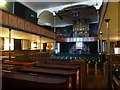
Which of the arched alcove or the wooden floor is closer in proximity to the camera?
the wooden floor

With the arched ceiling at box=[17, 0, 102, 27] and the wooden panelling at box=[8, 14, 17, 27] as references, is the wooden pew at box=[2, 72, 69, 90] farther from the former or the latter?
the arched ceiling at box=[17, 0, 102, 27]

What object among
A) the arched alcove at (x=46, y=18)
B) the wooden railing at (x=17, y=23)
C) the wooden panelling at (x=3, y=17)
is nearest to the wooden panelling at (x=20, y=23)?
the wooden railing at (x=17, y=23)

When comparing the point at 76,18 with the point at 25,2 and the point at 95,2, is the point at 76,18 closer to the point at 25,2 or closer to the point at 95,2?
the point at 95,2

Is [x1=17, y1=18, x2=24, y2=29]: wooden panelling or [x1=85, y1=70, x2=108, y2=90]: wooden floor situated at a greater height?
[x1=17, y1=18, x2=24, y2=29]: wooden panelling

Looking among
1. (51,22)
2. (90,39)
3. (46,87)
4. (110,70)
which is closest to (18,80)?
(46,87)

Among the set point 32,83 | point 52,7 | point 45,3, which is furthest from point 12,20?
point 52,7

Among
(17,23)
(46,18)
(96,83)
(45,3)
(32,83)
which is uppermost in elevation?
(45,3)

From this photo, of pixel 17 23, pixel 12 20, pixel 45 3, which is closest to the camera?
pixel 12 20

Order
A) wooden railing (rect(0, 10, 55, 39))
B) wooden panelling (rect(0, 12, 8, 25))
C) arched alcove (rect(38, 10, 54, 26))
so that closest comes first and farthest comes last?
wooden panelling (rect(0, 12, 8, 25)) < wooden railing (rect(0, 10, 55, 39)) < arched alcove (rect(38, 10, 54, 26))

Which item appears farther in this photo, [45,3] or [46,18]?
[46,18]

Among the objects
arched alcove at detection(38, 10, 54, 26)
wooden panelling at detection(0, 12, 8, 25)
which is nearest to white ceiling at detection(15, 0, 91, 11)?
arched alcove at detection(38, 10, 54, 26)

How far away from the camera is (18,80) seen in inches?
73.9

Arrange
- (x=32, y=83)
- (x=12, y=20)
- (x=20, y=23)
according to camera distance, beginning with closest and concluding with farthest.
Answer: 1. (x=32, y=83)
2. (x=12, y=20)
3. (x=20, y=23)

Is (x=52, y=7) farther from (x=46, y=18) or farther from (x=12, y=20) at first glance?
(x=12, y=20)
